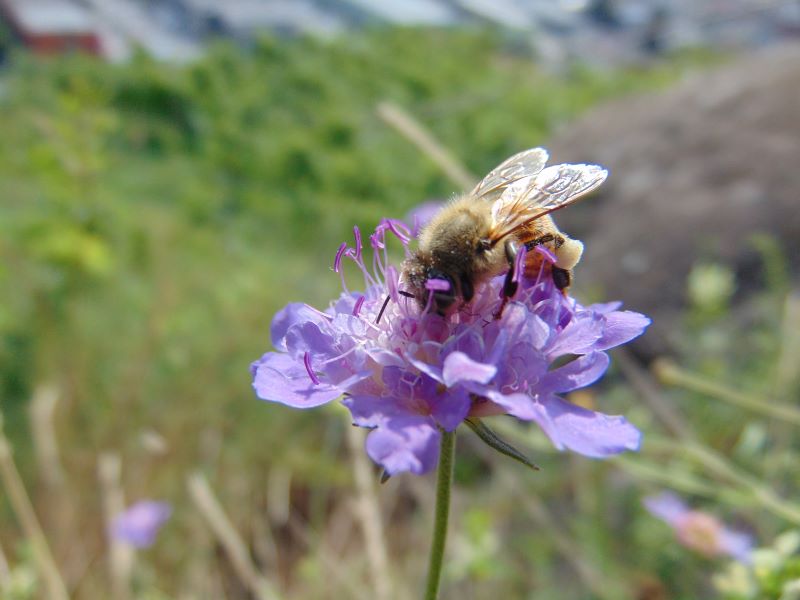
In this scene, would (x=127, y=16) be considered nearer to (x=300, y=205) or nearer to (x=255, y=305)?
(x=300, y=205)

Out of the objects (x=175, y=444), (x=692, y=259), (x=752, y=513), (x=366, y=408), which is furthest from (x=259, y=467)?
(x=366, y=408)

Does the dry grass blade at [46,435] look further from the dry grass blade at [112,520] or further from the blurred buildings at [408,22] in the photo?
the blurred buildings at [408,22]

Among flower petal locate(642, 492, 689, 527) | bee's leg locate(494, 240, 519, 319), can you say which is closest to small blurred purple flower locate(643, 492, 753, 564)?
flower petal locate(642, 492, 689, 527)

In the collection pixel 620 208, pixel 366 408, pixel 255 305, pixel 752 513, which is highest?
pixel 366 408

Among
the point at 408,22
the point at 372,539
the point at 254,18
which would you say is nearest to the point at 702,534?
the point at 372,539

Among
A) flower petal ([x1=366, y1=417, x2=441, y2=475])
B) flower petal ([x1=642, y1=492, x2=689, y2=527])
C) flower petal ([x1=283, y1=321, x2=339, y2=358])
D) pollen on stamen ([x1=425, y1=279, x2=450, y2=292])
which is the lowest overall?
flower petal ([x1=642, y1=492, x2=689, y2=527])

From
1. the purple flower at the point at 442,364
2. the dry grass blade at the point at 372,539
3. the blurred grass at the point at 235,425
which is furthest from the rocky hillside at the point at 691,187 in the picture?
the purple flower at the point at 442,364

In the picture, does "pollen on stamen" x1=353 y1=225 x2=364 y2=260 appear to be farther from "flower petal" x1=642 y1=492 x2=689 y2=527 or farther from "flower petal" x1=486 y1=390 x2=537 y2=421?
"flower petal" x1=642 y1=492 x2=689 y2=527
